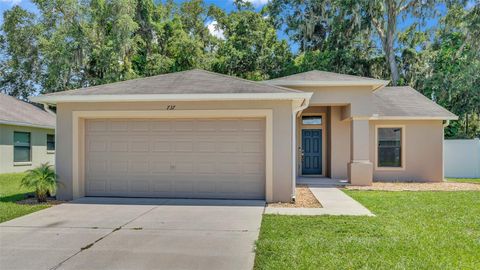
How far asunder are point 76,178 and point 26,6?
861 inches

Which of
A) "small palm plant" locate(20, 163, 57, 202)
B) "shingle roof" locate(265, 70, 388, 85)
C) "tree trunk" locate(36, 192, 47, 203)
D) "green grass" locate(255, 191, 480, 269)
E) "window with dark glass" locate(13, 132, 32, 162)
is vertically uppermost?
"shingle roof" locate(265, 70, 388, 85)

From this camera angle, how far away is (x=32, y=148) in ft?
59.2

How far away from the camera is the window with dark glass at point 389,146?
14094 millimetres

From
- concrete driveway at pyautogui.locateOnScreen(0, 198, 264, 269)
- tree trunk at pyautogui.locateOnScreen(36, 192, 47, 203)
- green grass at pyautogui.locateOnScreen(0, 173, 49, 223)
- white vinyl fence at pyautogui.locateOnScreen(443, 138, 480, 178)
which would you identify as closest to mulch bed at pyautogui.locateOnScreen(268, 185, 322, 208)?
concrete driveway at pyautogui.locateOnScreen(0, 198, 264, 269)

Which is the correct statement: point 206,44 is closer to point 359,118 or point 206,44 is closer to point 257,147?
point 359,118

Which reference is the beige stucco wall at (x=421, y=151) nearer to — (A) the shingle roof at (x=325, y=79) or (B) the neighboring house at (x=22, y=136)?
(A) the shingle roof at (x=325, y=79)

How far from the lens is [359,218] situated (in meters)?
7.00

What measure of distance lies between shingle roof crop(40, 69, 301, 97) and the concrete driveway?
269 cm

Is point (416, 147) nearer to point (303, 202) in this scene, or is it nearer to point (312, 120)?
point (312, 120)

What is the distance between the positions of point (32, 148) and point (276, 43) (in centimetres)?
1579

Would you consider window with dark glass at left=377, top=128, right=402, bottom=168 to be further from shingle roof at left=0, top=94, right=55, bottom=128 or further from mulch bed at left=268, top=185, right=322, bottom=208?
shingle roof at left=0, top=94, right=55, bottom=128

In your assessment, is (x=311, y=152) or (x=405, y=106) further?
(x=311, y=152)

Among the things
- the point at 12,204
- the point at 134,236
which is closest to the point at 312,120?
the point at 134,236

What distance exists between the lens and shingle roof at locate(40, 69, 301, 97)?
8906mm
